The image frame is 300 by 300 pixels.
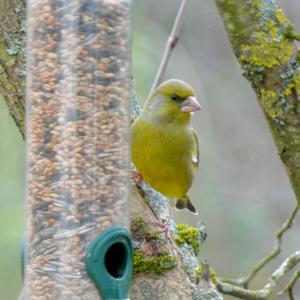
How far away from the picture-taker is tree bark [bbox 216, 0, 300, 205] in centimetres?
453

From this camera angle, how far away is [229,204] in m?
11.0

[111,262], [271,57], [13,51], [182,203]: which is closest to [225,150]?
[182,203]

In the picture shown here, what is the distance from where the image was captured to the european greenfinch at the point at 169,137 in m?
5.42

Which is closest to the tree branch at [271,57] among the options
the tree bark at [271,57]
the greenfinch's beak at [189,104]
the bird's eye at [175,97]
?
the tree bark at [271,57]

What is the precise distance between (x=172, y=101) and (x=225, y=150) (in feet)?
20.0

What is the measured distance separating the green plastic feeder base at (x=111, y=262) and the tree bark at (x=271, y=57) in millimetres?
836

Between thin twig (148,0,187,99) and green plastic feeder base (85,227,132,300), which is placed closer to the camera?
thin twig (148,0,187,99)

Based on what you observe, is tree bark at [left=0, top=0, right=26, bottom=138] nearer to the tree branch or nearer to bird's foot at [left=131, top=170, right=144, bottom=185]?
bird's foot at [left=131, top=170, right=144, bottom=185]

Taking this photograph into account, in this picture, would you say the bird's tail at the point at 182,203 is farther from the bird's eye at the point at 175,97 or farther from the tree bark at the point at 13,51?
the tree bark at the point at 13,51

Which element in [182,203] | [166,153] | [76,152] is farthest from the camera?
[182,203]

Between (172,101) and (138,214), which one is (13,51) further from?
(172,101)

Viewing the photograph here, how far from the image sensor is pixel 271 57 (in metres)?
4.55

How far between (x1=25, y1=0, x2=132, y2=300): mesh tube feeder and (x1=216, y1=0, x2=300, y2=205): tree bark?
0.58 metres

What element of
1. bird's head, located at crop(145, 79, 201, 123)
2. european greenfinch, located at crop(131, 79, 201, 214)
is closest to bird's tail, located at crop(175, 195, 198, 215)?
european greenfinch, located at crop(131, 79, 201, 214)
